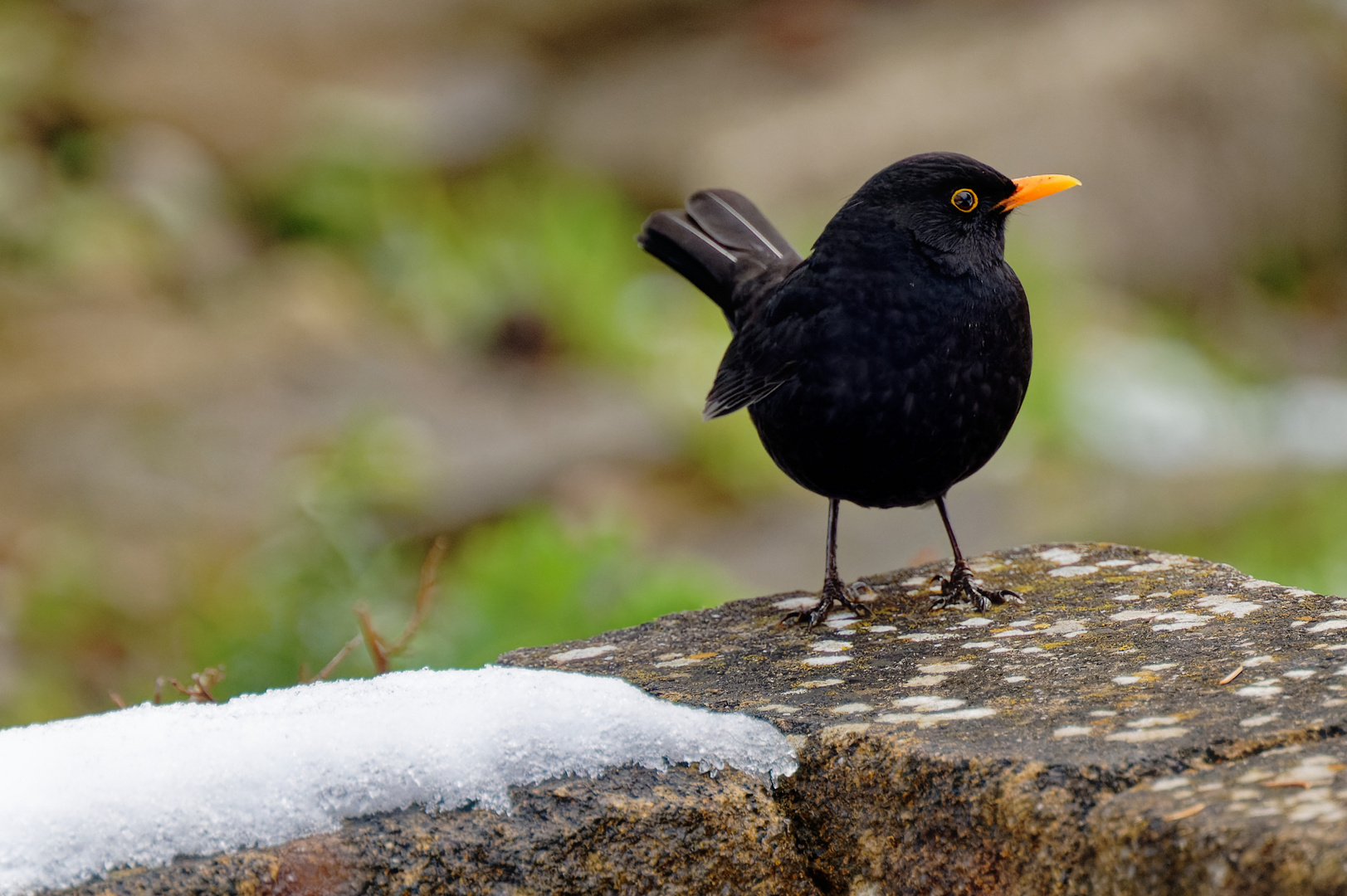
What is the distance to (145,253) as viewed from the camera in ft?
24.5

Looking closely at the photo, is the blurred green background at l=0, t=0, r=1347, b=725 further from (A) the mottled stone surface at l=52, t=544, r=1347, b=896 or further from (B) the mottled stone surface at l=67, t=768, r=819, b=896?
(B) the mottled stone surface at l=67, t=768, r=819, b=896

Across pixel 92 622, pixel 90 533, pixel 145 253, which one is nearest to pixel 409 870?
pixel 92 622

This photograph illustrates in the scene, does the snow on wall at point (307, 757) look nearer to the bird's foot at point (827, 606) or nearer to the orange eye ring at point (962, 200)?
the bird's foot at point (827, 606)

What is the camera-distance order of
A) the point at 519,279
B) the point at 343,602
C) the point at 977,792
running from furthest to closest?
the point at 519,279
the point at 343,602
the point at 977,792

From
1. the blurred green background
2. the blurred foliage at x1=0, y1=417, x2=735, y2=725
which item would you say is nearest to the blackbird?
the blurred foliage at x1=0, y1=417, x2=735, y2=725

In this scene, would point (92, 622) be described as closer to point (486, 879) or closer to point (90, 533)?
point (90, 533)

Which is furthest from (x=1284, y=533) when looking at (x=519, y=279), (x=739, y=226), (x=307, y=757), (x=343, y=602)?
(x=307, y=757)

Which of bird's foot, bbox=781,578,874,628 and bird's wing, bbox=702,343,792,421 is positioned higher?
bird's wing, bbox=702,343,792,421

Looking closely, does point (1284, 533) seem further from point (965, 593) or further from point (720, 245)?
point (965, 593)

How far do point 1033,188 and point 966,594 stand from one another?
90cm

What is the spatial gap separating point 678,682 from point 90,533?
473 cm

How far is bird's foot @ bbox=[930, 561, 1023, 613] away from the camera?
2840 mm

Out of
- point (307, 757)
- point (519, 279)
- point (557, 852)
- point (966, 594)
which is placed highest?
point (519, 279)

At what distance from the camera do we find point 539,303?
308 inches
